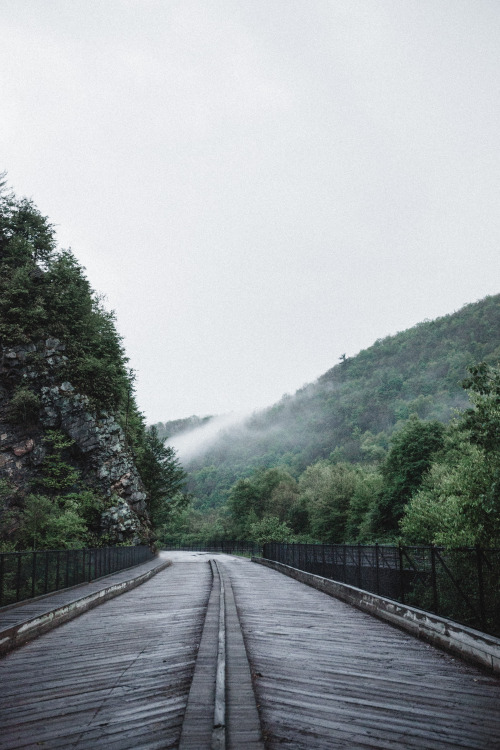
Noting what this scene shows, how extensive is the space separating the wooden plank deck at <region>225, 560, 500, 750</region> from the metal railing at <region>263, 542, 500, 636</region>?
4.82ft

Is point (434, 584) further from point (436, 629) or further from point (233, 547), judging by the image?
point (233, 547)

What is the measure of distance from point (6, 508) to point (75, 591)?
15.8 metres

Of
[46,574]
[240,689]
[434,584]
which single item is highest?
[240,689]

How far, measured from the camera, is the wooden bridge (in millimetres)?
4223

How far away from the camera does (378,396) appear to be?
496 ft

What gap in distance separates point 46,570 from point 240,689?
36.6 feet

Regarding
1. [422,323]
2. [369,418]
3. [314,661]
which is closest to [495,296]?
[422,323]

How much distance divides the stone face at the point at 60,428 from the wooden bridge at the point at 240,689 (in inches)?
967

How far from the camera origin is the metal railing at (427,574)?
356 inches

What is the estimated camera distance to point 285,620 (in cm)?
1055

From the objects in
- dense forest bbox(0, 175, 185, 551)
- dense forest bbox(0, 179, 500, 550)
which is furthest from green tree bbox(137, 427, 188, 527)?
dense forest bbox(0, 175, 185, 551)

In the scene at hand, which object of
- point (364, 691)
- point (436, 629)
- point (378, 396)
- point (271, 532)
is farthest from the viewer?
point (378, 396)

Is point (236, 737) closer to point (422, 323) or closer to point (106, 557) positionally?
point (106, 557)

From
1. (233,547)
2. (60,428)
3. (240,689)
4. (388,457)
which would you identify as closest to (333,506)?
(233,547)
